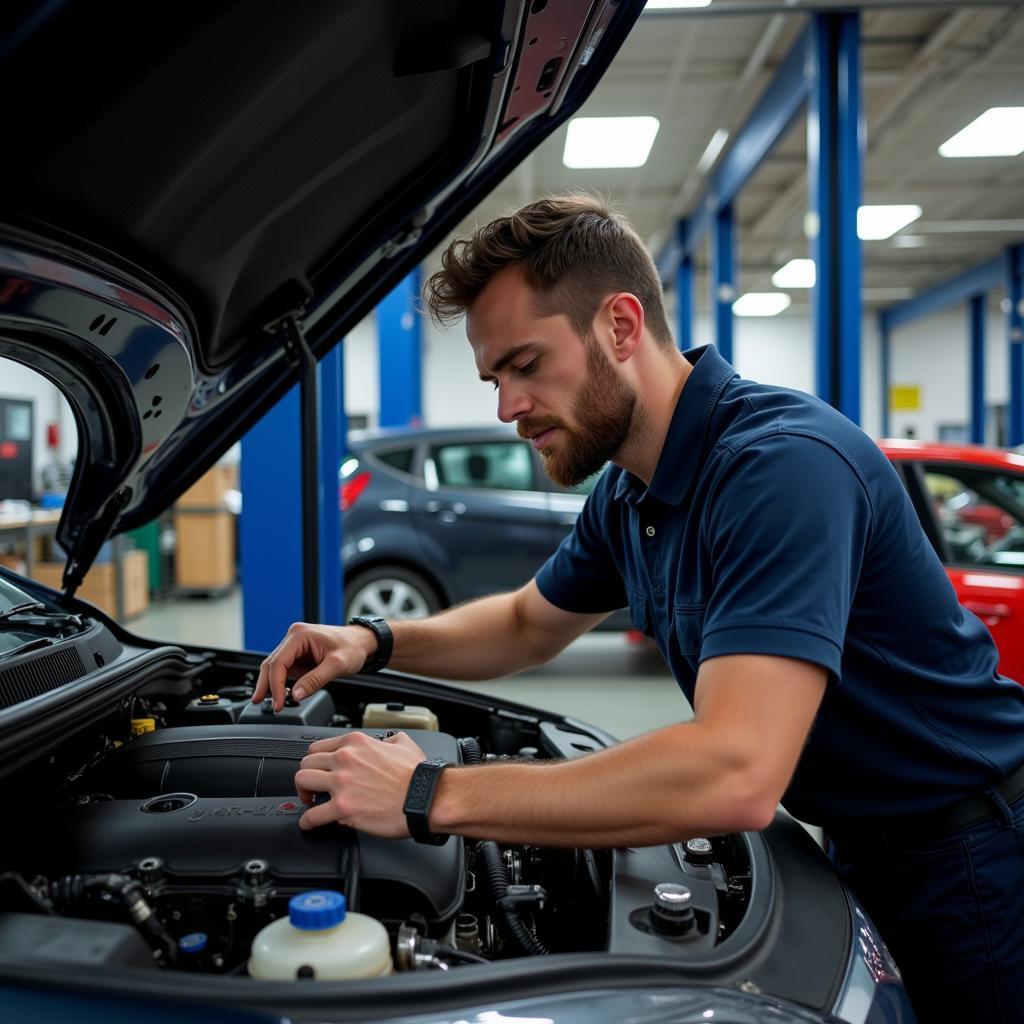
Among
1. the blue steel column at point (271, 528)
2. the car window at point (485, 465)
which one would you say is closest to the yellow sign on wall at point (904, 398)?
the car window at point (485, 465)

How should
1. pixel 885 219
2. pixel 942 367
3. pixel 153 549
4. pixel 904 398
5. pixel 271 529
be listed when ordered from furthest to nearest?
pixel 942 367 < pixel 904 398 < pixel 885 219 < pixel 153 549 < pixel 271 529

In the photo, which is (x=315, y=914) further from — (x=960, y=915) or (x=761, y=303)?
(x=761, y=303)

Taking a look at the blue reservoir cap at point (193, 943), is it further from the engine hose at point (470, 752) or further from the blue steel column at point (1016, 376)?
the blue steel column at point (1016, 376)

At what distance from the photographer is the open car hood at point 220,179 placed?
915mm

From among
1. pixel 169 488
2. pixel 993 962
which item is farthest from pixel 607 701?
pixel 993 962

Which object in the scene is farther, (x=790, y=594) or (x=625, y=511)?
(x=625, y=511)

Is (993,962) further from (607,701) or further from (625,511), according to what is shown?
(607,701)

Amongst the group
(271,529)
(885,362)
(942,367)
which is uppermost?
(885,362)

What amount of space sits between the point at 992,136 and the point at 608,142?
3.87 m

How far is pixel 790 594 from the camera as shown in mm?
1044

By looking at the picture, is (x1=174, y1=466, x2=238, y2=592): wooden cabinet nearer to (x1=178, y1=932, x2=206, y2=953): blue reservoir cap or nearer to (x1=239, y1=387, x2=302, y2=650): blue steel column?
(x1=239, y1=387, x2=302, y2=650): blue steel column

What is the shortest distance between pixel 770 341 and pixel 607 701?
1560cm

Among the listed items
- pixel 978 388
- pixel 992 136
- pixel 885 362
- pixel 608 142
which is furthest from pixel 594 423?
pixel 885 362

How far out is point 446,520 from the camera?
5160mm
